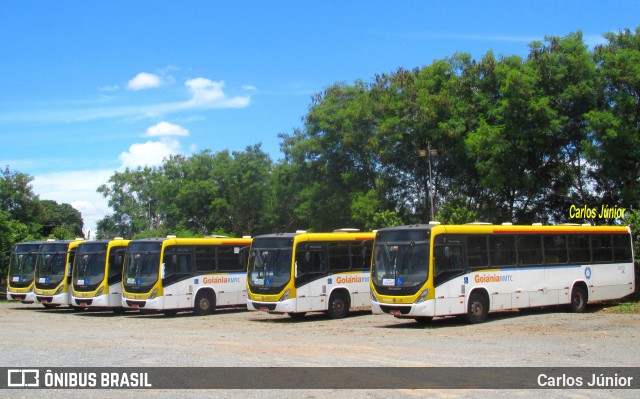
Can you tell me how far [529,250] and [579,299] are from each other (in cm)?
336

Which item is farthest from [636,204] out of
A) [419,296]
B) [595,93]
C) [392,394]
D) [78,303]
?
[392,394]

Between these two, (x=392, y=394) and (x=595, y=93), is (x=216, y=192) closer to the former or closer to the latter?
(x=595, y=93)

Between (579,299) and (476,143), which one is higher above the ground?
(476,143)

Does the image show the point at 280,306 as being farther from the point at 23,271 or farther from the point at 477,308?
the point at 23,271

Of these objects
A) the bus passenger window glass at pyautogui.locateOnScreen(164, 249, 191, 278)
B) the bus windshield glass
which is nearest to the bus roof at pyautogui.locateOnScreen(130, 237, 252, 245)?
the bus passenger window glass at pyautogui.locateOnScreen(164, 249, 191, 278)

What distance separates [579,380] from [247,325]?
44.1 ft

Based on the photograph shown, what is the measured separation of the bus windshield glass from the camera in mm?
20203

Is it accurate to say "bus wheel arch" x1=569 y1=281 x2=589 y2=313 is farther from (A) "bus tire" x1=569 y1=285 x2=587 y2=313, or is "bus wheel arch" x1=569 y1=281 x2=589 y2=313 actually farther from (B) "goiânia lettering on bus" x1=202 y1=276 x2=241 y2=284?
(B) "goiânia lettering on bus" x1=202 y1=276 x2=241 y2=284

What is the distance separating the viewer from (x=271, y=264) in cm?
2397

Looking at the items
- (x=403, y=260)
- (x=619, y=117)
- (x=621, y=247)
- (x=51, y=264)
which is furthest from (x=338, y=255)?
(x=619, y=117)

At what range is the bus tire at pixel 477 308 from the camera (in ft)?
69.5

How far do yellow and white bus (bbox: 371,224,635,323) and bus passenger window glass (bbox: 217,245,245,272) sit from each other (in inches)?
331

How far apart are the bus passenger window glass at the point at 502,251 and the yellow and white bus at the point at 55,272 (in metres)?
16.7

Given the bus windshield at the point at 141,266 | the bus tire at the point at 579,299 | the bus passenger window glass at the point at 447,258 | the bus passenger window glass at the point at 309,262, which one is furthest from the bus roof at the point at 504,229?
the bus windshield at the point at 141,266
